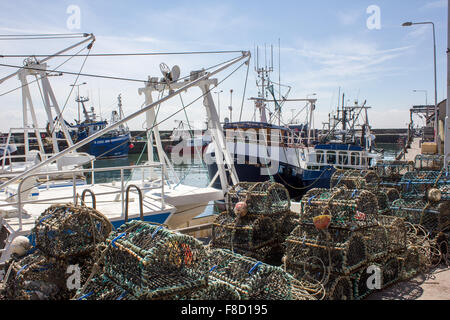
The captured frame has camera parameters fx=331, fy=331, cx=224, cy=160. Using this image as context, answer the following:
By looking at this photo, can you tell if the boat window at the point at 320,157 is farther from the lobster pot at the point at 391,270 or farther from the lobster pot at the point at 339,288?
the lobster pot at the point at 339,288

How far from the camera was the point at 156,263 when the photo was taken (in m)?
2.94

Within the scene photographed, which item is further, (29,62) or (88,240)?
(29,62)

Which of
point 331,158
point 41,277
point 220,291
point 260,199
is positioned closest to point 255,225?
point 260,199

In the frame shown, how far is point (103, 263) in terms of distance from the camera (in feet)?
11.2

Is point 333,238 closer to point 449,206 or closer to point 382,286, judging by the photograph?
point 382,286

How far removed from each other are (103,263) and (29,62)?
1011cm

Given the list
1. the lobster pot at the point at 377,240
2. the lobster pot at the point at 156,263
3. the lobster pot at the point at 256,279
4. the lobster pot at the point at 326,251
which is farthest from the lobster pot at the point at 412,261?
the lobster pot at the point at 156,263

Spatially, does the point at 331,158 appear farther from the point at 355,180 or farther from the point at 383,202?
the point at 383,202

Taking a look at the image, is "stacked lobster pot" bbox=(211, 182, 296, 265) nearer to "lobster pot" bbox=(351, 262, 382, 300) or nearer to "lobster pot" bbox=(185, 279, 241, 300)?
"lobster pot" bbox=(351, 262, 382, 300)

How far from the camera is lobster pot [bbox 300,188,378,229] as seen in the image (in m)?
4.80

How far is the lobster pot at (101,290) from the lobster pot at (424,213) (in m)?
5.86

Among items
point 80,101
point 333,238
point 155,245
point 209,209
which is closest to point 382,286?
point 333,238

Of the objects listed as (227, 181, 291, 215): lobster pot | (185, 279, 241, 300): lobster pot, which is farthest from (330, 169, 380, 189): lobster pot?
(185, 279, 241, 300): lobster pot

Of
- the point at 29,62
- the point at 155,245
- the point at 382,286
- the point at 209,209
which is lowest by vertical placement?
the point at 209,209
